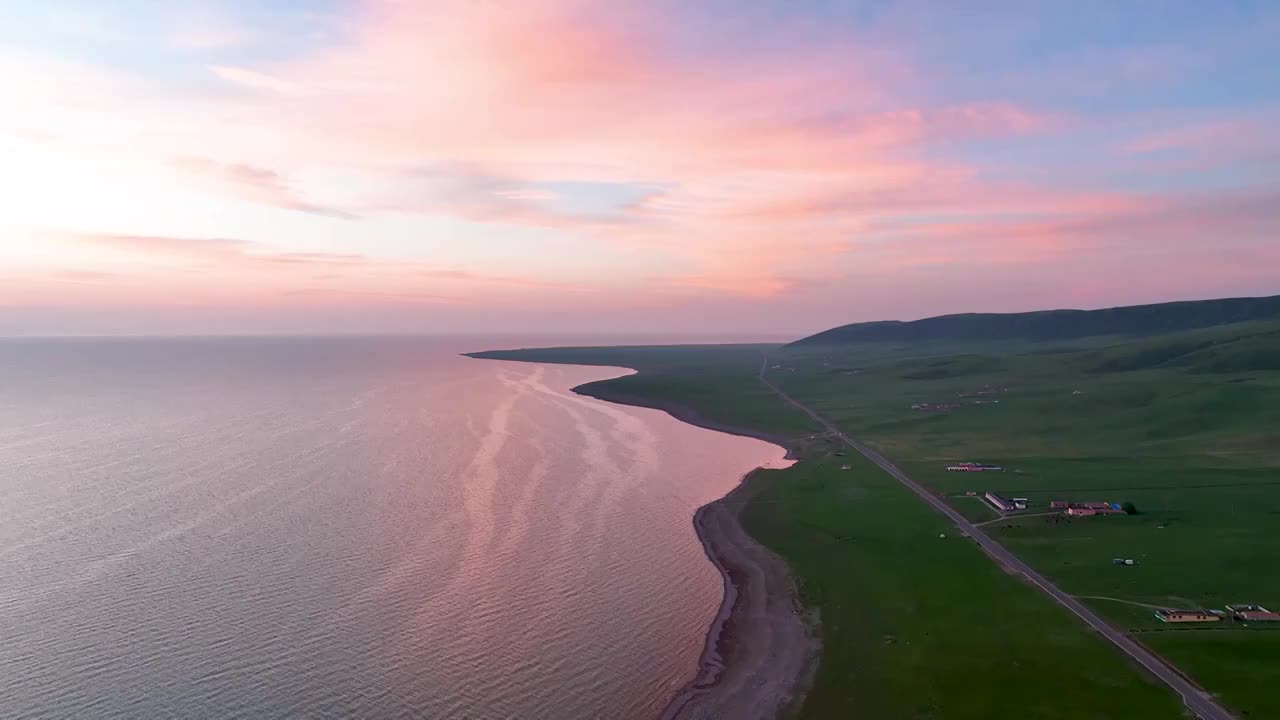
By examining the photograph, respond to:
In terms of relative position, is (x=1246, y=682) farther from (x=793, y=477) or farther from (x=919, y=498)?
(x=793, y=477)

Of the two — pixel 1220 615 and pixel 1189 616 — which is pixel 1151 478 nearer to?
pixel 1220 615

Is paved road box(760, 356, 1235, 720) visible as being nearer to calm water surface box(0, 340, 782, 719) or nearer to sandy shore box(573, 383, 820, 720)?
sandy shore box(573, 383, 820, 720)

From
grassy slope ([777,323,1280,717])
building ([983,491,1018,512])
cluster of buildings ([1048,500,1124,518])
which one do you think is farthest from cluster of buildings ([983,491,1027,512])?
cluster of buildings ([1048,500,1124,518])

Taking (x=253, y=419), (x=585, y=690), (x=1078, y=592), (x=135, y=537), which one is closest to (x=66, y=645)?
(x=135, y=537)

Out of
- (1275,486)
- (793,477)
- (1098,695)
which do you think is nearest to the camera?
(1098,695)

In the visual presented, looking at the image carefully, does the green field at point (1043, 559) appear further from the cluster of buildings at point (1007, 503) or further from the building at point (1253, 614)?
the building at point (1253, 614)

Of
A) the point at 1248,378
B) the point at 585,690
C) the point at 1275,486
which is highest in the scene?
the point at 1248,378
